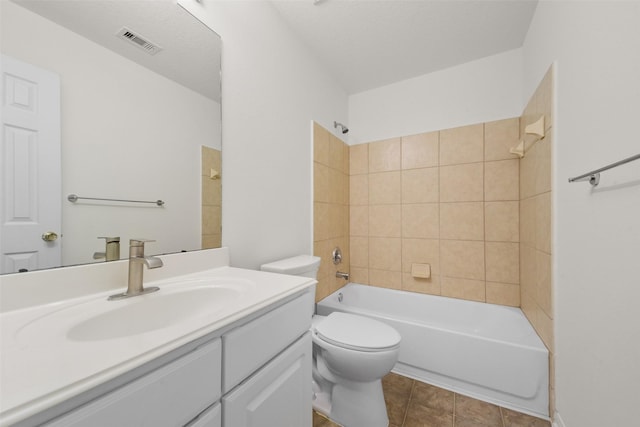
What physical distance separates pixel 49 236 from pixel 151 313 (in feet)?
1.14

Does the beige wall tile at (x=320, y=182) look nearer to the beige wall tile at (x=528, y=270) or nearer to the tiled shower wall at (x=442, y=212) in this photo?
the tiled shower wall at (x=442, y=212)

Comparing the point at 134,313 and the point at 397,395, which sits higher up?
the point at 134,313

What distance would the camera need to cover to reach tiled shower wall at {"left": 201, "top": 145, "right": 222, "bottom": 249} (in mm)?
1086

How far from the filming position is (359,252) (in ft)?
7.88

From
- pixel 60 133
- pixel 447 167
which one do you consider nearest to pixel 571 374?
pixel 447 167

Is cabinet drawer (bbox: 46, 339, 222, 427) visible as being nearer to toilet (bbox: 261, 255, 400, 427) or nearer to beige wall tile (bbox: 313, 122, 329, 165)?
toilet (bbox: 261, 255, 400, 427)

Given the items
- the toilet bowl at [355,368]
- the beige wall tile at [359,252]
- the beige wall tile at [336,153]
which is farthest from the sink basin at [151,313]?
the beige wall tile at [359,252]

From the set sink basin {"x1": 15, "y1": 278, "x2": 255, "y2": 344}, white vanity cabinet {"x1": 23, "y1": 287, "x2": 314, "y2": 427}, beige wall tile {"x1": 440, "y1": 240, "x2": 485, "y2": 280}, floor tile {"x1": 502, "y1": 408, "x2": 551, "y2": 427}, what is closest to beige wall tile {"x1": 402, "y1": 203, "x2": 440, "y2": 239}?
beige wall tile {"x1": 440, "y1": 240, "x2": 485, "y2": 280}

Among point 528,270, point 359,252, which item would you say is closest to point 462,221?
point 528,270

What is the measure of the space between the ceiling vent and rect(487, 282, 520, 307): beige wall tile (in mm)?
2465

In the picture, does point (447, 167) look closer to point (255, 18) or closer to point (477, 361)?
point (477, 361)

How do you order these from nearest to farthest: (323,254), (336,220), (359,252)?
(323,254), (336,220), (359,252)

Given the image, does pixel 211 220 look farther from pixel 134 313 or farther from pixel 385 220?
pixel 385 220

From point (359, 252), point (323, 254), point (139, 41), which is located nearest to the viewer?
point (139, 41)
